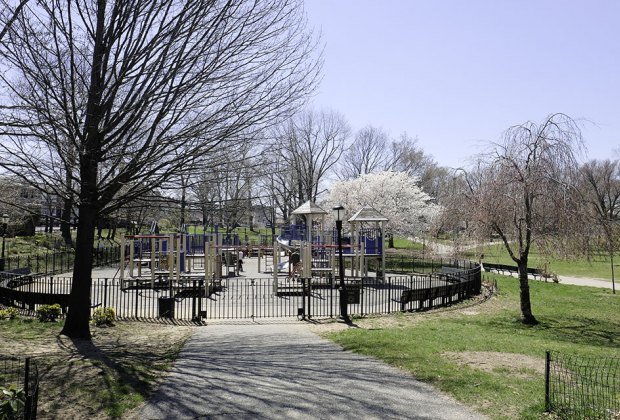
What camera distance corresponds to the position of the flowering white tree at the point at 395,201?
50.2m

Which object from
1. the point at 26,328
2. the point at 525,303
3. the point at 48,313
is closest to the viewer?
the point at 26,328

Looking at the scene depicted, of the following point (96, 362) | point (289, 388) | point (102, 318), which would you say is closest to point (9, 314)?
point (102, 318)

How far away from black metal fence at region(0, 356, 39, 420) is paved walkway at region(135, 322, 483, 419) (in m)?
1.30

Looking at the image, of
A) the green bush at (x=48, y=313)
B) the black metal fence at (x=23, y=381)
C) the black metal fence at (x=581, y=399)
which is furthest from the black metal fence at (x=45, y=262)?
the black metal fence at (x=581, y=399)

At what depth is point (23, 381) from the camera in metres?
6.79

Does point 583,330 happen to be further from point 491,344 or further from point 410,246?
point 410,246

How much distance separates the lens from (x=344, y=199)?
2115 inches

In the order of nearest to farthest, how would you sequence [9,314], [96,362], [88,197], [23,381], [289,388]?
[23,381], [289,388], [96,362], [88,197], [9,314]

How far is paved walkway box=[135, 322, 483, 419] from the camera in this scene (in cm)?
606

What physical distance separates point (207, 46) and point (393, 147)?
64.2 meters

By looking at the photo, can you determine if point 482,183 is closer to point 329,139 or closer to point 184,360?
point 184,360

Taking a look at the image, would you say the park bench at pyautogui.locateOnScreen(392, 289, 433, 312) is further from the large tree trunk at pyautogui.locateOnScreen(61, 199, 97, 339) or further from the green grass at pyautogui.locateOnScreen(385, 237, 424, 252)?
the green grass at pyautogui.locateOnScreen(385, 237, 424, 252)

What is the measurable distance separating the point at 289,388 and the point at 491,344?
196 inches

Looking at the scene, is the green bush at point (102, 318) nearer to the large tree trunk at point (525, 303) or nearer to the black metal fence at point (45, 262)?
the large tree trunk at point (525, 303)
